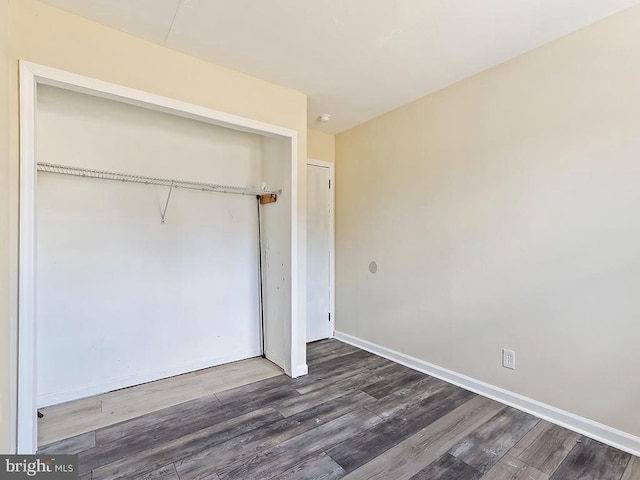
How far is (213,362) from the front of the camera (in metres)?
3.02

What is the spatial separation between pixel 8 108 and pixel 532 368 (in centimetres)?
345

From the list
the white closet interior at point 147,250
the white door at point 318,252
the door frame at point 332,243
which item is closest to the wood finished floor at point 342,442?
the white closet interior at point 147,250

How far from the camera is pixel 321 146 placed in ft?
12.4

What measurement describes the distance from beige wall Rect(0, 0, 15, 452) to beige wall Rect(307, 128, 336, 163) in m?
2.58

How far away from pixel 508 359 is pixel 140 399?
2.78 m

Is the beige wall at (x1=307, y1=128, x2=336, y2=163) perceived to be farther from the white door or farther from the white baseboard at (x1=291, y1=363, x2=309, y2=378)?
the white baseboard at (x1=291, y1=363, x2=309, y2=378)

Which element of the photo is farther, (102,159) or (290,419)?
(102,159)

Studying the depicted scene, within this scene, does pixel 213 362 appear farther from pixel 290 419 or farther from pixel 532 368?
pixel 532 368

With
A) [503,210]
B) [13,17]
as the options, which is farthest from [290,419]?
[13,17]

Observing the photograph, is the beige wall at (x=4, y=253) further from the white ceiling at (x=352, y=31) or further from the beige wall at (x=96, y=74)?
the white ceiling at (x=352, y=31)

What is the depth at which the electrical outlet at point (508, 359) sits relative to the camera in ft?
7.46

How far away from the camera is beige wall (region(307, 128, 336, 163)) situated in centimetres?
370

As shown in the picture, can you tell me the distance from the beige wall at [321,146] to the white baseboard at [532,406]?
230 cm

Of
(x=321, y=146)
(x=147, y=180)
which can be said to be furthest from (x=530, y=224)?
(x=147, y=180)
